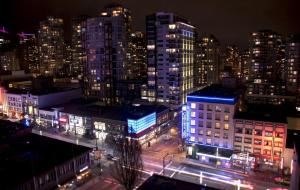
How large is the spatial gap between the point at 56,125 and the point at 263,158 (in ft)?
203

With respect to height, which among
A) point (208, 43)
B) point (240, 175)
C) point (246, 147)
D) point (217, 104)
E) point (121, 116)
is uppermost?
point (208, 43)

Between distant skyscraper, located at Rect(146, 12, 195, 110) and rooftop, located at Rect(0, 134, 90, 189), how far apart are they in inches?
2078

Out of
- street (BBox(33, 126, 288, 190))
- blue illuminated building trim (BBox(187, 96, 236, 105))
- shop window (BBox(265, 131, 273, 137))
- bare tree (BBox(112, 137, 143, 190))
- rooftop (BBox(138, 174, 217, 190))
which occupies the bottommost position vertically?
street (BBox(33, 126, 288, 190))

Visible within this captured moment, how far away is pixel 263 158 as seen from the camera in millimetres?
54000

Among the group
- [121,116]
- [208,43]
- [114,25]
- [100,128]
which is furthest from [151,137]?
[208,43]

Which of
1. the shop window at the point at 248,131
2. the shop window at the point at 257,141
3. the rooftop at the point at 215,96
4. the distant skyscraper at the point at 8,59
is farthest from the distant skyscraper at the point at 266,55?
the distant skyscraper at the point at 8,59

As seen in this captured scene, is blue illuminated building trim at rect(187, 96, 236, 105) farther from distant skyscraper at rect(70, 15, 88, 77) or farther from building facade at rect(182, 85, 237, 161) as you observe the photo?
distant skyscraper at rect(70, 15, 88, 77)

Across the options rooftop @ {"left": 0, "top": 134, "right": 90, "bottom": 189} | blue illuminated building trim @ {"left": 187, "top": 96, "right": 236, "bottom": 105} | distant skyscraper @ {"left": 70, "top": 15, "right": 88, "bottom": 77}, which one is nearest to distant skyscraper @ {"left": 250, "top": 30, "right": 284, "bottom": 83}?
blue illuminated building trim @ {"left": 187, "top": 96, "right": 236, "bottom": 105}

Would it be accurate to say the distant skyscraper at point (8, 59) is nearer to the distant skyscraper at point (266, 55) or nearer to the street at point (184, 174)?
the street at point (184, 174)

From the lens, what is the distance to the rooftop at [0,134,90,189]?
37.6 m

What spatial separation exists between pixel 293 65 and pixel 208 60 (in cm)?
5008

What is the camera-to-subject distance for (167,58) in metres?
94.9

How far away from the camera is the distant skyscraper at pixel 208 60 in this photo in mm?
147725

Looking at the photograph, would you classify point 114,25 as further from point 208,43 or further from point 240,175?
point 240,175
